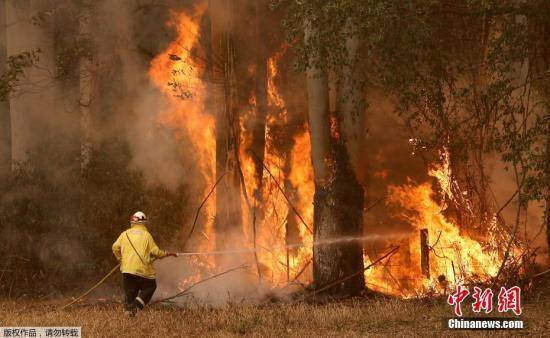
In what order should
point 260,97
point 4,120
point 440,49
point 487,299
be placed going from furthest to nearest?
point 4,120
point 260,97
point 440,49
point 487,299

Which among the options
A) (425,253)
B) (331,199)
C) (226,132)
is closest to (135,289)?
(331,199)

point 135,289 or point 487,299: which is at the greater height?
point 135,289

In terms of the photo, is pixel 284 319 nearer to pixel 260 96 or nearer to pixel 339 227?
pixel 339 227

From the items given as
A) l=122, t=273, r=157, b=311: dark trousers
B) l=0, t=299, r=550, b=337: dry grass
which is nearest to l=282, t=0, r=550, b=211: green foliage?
l=0, t=299, r=550, b=337: dry grass

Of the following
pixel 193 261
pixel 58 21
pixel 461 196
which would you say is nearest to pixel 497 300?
pixel 461 196

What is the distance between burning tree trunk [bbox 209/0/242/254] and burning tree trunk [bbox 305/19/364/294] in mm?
3481

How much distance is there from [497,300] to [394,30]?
4.09 metres

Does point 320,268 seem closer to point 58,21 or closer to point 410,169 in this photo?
point 410,169

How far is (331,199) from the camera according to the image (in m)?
13.8

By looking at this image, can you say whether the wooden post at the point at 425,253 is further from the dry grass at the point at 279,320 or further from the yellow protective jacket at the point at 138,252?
the yellow protective jacket at the point at 138,252

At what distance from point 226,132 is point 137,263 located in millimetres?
5587

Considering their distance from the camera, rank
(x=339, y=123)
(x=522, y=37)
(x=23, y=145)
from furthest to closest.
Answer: (x=23, y=145) → (x=339, y=123) → (x=522, y=37)

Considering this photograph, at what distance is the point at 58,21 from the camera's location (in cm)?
2095

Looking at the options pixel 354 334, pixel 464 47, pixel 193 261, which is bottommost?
pixel 354 334
